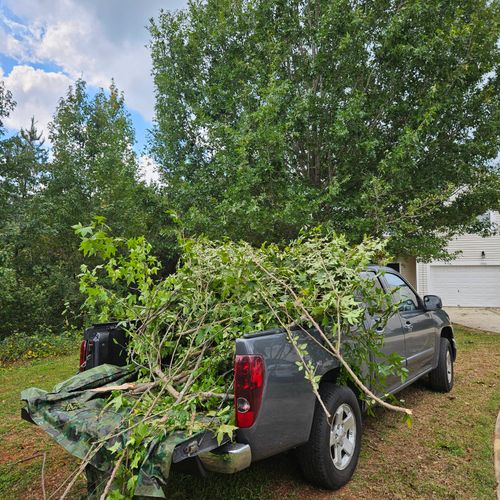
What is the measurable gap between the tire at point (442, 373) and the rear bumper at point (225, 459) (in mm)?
3880

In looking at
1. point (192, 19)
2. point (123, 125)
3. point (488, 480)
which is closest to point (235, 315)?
point (488, 480)

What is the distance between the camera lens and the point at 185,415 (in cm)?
246

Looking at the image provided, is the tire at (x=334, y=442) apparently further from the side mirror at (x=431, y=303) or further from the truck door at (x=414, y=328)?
the side mirror at (x=431, y=303)

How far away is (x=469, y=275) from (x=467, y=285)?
511 mm

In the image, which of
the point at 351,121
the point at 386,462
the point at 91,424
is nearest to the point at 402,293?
the point at 386,462

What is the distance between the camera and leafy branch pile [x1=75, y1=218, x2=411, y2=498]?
9.21ft

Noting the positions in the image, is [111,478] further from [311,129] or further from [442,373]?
[311,129]

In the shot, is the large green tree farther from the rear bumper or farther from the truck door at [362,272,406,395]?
the rear bumper

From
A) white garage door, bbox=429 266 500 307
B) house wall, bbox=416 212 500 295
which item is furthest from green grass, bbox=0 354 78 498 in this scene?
white garage door, bbox=429 266 500 307

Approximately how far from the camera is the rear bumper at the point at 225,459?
227cm

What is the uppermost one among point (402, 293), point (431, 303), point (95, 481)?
point (402, 293)

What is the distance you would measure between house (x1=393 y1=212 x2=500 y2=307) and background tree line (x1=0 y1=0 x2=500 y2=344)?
9738 millimetres

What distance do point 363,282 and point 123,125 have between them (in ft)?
42.3

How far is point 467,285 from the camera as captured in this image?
20547mm
